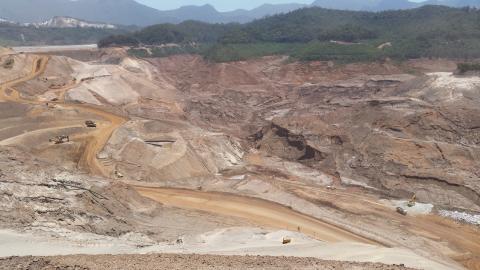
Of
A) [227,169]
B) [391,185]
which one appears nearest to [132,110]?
[227,169]

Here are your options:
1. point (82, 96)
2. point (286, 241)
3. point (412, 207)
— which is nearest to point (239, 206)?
point (286, 241)

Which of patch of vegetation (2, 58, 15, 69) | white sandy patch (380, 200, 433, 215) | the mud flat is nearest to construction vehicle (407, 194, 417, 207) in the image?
white sandy patch (380, 200, 433, 215)

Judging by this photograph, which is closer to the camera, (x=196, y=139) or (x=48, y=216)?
(x=48, y=216)

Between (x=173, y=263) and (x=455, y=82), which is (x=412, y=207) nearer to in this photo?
(x=173, y=263)

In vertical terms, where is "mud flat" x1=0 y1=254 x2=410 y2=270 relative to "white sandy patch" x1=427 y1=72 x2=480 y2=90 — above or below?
below

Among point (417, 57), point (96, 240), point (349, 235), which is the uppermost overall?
point (417, 57)

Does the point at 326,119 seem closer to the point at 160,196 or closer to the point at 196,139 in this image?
the point at 196,139

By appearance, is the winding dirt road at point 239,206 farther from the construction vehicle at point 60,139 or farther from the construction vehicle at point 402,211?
the construction vehicle at point 402,211

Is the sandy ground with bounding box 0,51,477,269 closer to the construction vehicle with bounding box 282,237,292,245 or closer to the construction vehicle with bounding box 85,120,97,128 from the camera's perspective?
the construction vehicle with bounding box 282,237,292,245

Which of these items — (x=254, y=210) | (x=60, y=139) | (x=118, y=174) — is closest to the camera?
(x=254, y=210)
